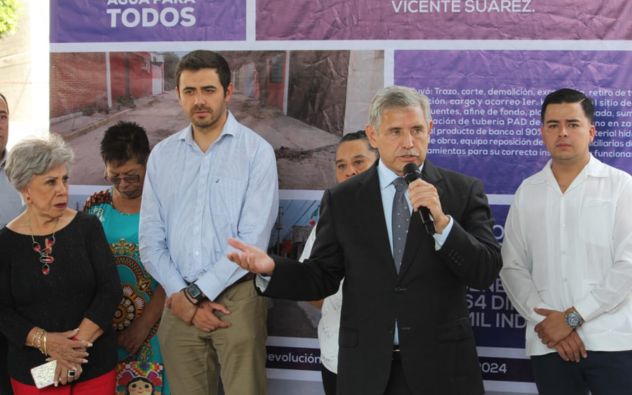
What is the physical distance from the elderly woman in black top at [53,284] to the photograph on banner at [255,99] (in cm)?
107

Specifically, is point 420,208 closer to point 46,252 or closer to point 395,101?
point 395,101

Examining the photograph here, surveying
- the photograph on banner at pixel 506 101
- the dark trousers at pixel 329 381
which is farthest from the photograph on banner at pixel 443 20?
the dark trousers at pixel 329 381

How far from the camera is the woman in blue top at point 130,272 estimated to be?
4051 millimetres

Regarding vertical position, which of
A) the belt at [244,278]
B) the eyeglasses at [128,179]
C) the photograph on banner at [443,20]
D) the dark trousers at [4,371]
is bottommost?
the dark trousers at [4,371]

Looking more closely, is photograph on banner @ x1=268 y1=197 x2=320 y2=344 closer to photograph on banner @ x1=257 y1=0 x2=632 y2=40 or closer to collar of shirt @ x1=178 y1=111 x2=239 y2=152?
collar of shirt @ x1=178 y1=111 x2=239 y2=152

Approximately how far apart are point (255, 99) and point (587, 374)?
244cm

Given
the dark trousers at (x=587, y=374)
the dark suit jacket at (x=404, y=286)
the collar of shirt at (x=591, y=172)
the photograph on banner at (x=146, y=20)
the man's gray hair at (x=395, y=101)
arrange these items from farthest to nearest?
the photograph on banner at (x=146, y=20) → the collar of shirt at (x=591, y=172) → the dark trousers at (x=587, y=374) → the man's gray hair at (x=395, y=101) → the dark suit jacket at (x=404, y=286)

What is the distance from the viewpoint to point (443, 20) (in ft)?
13.7

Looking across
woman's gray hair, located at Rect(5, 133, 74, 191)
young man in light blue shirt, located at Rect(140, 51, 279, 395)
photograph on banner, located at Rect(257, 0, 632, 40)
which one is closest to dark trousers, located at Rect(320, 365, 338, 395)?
young man in light blue shirt, located at Rect(140, 51, 279, 395)

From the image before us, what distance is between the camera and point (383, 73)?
14.0 feet

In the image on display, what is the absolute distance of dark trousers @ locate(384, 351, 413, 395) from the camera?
8.54 feet

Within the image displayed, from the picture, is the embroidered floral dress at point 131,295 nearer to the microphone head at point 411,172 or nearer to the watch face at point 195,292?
the watch face at point 195,292

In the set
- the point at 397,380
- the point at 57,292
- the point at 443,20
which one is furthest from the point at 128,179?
the point at 397,380

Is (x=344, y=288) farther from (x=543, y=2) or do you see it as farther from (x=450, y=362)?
(x=543, y=2)
